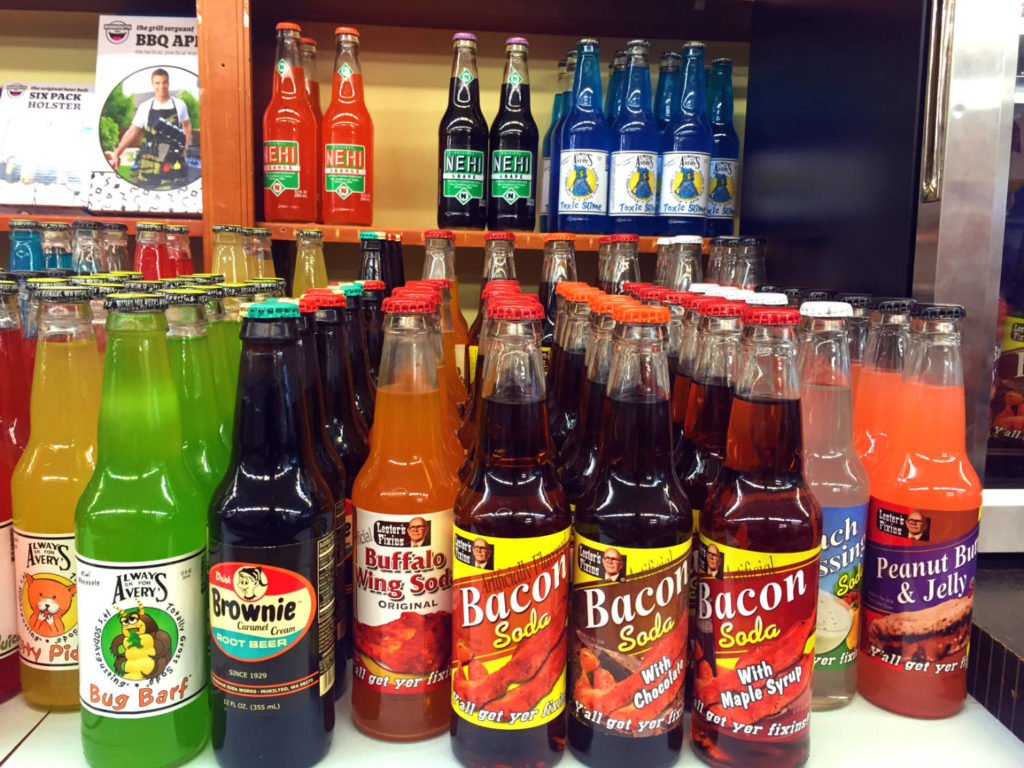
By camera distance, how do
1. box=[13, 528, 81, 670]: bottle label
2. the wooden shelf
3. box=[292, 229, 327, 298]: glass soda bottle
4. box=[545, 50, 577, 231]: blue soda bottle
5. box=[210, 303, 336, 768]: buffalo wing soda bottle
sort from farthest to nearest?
box=[545, 50, 577, 231]: blue soda bottle
the wooden shelf
box=[292, 229, 327, 298]: glass soda bottle
box=[13, 528, 81, 670]: bottle label
box=[210, 303, 336, 768]: buffalo wing soda bottle

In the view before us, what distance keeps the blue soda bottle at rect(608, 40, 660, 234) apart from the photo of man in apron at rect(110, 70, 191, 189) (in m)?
0.96

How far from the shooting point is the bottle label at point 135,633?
70 centimetres

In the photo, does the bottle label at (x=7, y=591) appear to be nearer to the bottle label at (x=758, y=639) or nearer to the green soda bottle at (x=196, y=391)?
the green soda bottle at (x=196, y=391)

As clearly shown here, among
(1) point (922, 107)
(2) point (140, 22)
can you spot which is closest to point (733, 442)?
(1) point (922, 107)

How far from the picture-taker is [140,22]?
172 centimetres

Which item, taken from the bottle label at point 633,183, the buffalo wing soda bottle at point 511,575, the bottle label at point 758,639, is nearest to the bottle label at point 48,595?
the buffalo wing soda bottle at point 511,575

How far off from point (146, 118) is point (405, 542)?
1407 mm

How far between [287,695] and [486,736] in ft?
0.64

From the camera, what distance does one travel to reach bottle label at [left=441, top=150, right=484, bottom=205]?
5.17ft

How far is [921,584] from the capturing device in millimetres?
826

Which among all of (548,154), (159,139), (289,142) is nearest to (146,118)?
(159,139)

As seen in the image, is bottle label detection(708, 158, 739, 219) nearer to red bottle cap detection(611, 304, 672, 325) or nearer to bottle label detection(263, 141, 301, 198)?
bottle label detection(263, 141, 301, 198)

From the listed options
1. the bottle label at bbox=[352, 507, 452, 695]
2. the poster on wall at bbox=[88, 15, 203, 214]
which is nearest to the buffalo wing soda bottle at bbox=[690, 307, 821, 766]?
the bottle label at bbox=[352, 507, 452, 695]

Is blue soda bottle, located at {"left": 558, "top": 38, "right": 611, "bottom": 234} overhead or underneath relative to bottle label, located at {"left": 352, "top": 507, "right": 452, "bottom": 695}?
overhead
